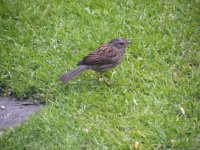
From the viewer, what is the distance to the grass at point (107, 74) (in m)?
6.20

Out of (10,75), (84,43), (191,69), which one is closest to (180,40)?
(191,69)

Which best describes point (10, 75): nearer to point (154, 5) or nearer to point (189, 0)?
point (154, 5)

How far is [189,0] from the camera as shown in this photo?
9.09 meters

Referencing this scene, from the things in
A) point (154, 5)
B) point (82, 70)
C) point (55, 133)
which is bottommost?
point (55, 133)

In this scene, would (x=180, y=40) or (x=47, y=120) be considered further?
(x=180, y=40)

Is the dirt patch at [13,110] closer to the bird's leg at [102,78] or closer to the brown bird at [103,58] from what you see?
the brown bird at [103,58]

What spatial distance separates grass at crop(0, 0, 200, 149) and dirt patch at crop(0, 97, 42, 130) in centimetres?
15

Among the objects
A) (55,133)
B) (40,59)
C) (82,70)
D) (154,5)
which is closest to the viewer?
(55,133)

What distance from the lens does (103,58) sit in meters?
7.19

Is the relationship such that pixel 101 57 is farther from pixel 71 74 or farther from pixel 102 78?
pixel 71 74

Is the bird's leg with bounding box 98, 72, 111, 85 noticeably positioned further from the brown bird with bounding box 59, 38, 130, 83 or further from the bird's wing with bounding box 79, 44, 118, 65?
the bird's wing with bounding box 79, 44, 118, 65

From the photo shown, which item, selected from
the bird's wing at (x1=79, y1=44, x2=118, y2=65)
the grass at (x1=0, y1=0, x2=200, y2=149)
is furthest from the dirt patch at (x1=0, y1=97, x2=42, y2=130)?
the bird's wing at (x1=79, y1=44, x2=118, y2=65)

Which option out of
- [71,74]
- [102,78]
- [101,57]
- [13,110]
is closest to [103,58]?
[101,57]

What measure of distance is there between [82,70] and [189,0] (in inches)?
118
